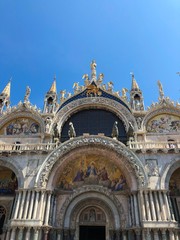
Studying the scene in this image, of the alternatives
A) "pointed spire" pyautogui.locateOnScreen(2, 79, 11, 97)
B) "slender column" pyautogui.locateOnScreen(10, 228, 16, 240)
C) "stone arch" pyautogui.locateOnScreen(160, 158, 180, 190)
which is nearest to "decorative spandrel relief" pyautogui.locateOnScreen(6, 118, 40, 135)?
"pointed spire" pyautogui.locateOnScreen(2, 79, 11, 97)

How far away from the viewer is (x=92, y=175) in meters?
14.6

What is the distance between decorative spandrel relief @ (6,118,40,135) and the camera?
18.1 metres

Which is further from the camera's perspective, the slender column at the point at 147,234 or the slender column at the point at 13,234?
the slender column at the point at 13,234

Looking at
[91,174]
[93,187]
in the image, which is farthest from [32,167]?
[93,187]

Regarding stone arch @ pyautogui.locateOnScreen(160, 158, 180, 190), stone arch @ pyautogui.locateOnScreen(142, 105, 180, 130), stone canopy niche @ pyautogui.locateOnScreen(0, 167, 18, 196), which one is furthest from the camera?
stone arch @ pyautogui.locateOnScreen(142, 105, 180, 130)

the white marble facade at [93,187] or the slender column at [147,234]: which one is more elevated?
the white marble facade at [93,187]

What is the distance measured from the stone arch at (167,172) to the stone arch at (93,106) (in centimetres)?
534

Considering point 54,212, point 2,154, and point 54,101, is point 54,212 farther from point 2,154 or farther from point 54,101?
point 54,101

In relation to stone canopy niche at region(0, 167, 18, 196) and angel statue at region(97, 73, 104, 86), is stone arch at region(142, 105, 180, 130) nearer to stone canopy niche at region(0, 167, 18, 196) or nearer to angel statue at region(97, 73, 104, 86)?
angel statue at region(97, 73, 104, 86)

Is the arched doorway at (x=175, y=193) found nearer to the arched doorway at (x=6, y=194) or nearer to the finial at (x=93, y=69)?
the arched doorway at (x=6, y=194)

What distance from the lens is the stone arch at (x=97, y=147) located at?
13219mm

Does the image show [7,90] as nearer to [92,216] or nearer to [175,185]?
[92,216]

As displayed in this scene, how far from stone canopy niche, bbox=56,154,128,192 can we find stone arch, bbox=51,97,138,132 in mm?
4222

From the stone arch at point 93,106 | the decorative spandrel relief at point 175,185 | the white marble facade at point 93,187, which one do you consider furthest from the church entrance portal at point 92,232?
the stone arch at point 93,106
